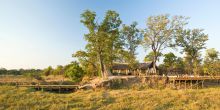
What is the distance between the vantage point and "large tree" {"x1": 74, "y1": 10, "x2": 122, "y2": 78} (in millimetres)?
35281

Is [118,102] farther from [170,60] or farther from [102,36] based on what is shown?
[170,60]

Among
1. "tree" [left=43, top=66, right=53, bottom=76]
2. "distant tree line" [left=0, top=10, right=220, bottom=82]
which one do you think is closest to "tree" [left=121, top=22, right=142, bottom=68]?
"distant tree line" [left=0, top=10, right=220, bottom=82]

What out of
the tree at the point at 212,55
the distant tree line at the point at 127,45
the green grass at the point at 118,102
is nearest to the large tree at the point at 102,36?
the distant tree line at the point at 127,45

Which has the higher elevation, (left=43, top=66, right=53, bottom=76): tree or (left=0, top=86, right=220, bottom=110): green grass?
(left=43, top=66, right=53, bottom=76): tree

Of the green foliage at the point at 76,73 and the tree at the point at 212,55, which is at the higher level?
the tree at the point at 212,55

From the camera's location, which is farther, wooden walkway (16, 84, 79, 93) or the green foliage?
the green foliage

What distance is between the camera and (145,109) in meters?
16.3

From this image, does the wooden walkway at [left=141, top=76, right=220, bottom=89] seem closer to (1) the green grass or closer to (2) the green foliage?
(1) the green grass

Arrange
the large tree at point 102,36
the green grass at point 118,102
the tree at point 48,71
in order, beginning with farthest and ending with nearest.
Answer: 1. the tree at point 48,71
2. the large tree at point 102,36
3. the green grass at point 118,102

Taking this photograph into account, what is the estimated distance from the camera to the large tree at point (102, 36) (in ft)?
116

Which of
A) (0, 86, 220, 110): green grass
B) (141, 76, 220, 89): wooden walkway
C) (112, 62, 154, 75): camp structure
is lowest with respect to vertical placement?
(0, 86, 220, 110): green grass

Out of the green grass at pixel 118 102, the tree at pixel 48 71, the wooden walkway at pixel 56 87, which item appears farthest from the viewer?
the tree at pixel 48 71

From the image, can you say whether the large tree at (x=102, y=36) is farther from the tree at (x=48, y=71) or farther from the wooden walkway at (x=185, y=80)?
the tree at (x=48, y=71)

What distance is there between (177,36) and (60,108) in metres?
32.6
